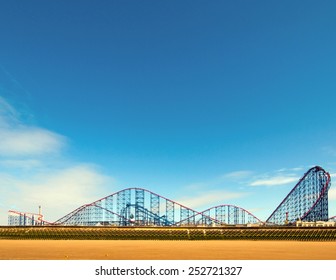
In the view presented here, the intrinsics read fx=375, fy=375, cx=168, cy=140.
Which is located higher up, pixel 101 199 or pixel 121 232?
pixel 101 199

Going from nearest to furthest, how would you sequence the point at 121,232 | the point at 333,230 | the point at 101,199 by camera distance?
the point at 333,230
the point at 121,232
the point at 101,199

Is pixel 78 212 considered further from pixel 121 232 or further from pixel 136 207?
pixel 121 232

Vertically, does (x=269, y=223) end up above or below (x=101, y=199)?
below
